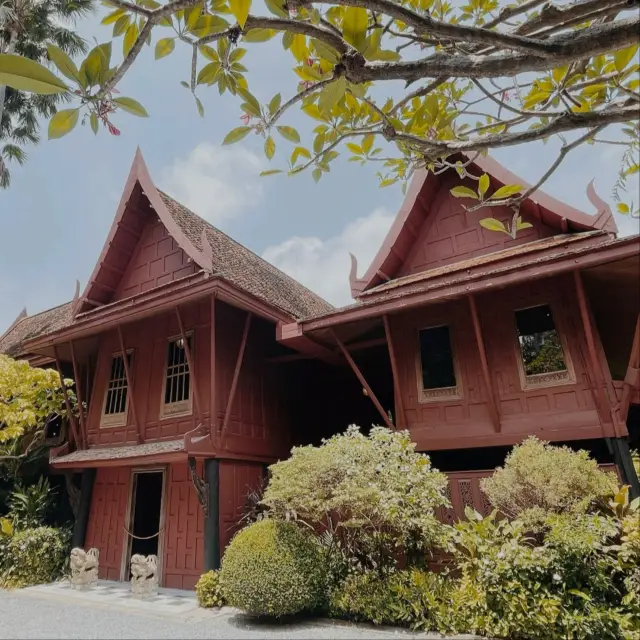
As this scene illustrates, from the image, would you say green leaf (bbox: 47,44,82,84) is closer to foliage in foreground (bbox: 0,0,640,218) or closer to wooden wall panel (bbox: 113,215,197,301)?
foliage in foreground (bbox: 0,0,640,218)

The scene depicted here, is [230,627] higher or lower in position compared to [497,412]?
lower

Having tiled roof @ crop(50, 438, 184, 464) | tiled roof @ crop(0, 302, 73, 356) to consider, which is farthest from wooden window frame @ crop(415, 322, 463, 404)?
tiled roof @ crop(0, 302, 73, 356)


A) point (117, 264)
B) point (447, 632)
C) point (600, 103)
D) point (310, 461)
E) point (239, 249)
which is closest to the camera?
point (600, 103)

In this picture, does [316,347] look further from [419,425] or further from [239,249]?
[239,249]

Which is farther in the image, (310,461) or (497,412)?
(497,412)

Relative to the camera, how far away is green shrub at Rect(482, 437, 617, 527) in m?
5.33

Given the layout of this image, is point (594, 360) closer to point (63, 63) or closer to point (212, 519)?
Result: point (212, 519)

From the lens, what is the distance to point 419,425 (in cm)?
764

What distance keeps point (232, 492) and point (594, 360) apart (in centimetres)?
606

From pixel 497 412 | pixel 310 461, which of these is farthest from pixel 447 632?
pixel 497 412

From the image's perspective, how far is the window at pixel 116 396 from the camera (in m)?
9.77

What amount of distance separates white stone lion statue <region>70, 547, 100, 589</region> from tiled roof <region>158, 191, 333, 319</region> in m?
5.54

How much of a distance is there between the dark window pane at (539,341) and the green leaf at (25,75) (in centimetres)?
703

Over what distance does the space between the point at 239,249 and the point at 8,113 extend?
10.4 m
